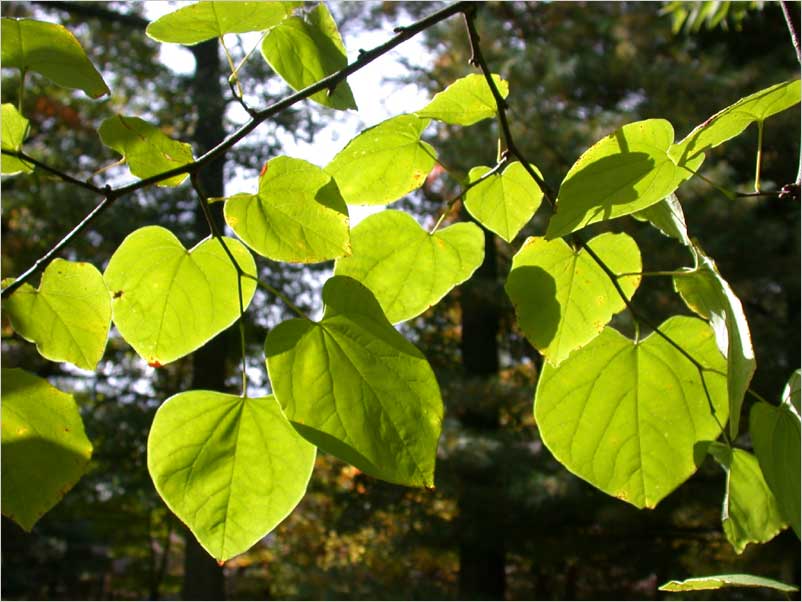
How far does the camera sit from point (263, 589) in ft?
19.0

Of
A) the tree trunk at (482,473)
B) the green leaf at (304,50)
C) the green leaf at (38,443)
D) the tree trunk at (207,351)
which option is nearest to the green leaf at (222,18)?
the green leaf at (304,50)

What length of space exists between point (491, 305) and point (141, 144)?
4183 mm

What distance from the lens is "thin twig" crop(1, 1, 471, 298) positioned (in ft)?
0.67

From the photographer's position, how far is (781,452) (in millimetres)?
217

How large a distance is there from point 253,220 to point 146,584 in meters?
6.44

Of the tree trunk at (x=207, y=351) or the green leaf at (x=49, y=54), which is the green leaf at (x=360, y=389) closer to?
the green leaf at (x=49, y=54)

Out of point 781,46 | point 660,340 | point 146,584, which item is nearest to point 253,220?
point 660,340

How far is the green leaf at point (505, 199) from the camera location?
0.28 metres

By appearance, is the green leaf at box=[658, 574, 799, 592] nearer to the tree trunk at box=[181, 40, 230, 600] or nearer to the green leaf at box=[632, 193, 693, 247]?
the green leaf at box=[632, 193, 693, 247]

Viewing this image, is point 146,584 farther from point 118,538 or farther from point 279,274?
point 279,274

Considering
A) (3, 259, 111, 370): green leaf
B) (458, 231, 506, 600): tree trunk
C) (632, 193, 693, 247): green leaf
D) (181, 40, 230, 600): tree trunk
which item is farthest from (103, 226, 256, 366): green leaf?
(181, 40, 230, 600): tree trunk

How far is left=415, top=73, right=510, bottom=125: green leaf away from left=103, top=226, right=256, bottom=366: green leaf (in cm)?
7

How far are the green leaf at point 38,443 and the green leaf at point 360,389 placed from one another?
0.21ft

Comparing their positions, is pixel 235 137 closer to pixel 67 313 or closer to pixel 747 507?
pixel 67 313
